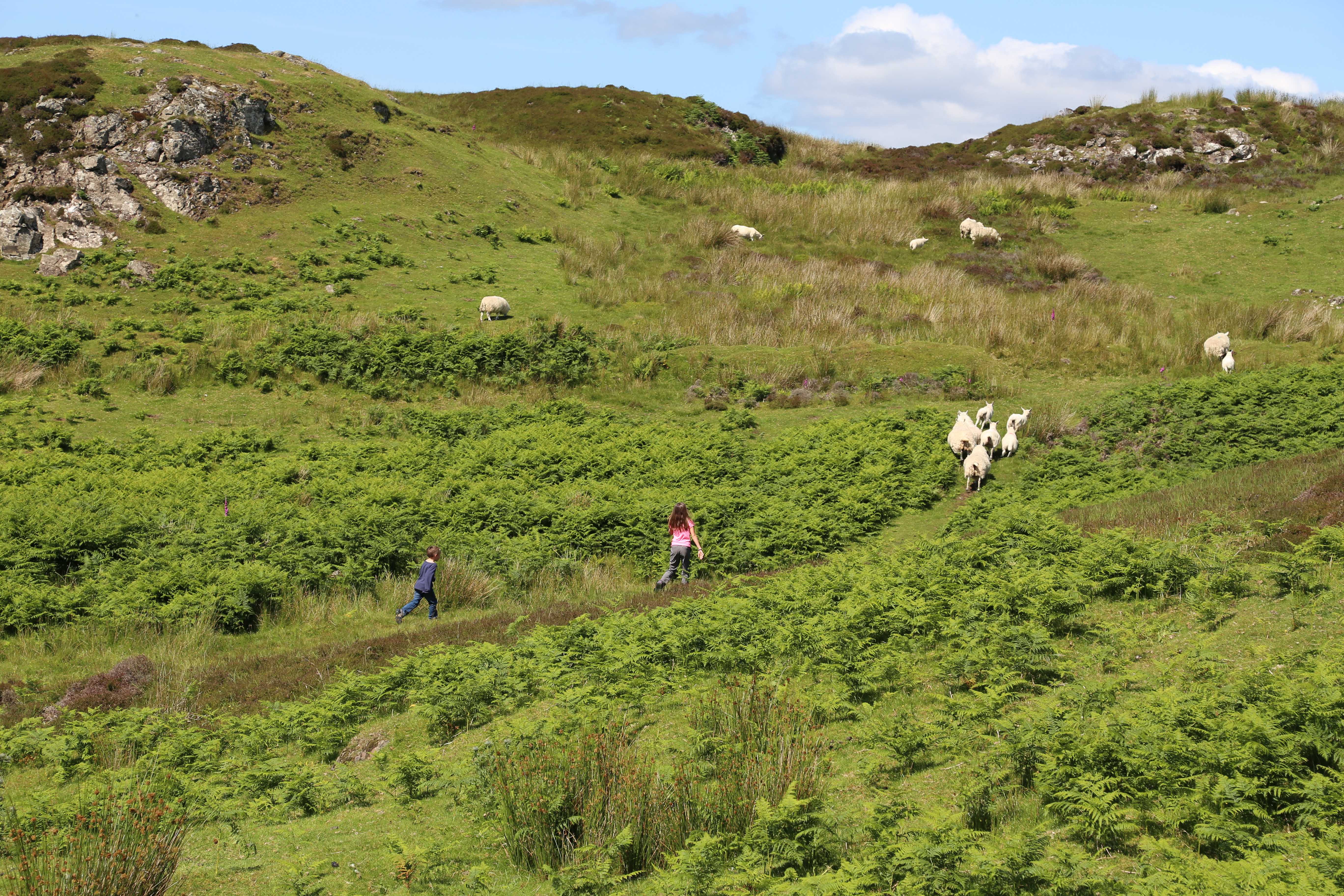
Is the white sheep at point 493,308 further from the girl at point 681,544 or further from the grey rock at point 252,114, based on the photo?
the grey rock at point 252,114

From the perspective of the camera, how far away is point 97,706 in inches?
401

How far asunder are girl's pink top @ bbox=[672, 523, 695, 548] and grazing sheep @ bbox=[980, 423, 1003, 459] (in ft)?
25.6

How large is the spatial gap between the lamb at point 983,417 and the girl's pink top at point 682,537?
904 cm

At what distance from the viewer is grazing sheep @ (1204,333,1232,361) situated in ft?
79.3

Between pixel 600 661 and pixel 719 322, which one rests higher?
pixel 719 322

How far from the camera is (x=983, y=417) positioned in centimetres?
2105

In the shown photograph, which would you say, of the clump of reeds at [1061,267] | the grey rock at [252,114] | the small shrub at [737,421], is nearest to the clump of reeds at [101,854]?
the small shrub at [737,421]

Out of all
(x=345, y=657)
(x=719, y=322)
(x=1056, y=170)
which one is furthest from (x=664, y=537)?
(x=1056, y=170)

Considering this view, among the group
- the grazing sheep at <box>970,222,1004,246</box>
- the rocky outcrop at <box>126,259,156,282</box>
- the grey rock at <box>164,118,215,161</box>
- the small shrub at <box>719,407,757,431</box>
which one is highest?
the grey rock at <box>164,118,215,161</box>

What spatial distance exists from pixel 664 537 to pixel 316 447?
28.5 feet

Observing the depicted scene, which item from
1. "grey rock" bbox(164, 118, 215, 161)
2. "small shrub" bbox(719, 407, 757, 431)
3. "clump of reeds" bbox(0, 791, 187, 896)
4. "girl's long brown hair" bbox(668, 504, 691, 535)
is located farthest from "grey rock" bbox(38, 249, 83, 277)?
"clump of reeds" bbox(0, 791, 187, 896)

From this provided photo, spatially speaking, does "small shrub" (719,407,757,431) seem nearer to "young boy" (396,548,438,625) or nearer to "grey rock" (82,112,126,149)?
"young boy" (396,548,438,625)

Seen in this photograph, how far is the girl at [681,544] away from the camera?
1484 centimetres

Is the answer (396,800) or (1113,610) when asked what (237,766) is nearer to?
(396,800)
